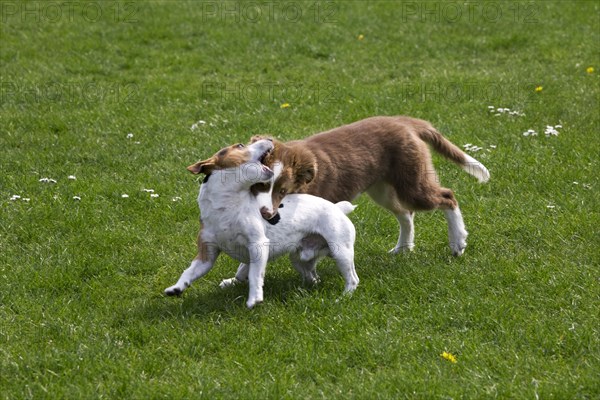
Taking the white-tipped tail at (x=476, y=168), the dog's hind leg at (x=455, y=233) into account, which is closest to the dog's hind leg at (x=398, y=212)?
the dog's hind leg at (x=455, y=233)

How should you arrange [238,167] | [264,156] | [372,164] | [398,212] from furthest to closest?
[398,212]
[372,164]
[264,156]
[238,167]

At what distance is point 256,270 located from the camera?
556 cm

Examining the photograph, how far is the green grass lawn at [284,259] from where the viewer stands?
4906 millimetres

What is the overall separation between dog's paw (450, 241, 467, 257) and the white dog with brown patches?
98 cm

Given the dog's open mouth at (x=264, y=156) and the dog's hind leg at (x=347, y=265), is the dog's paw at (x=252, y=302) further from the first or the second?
the dog's open mouth at (x=264, y=156)

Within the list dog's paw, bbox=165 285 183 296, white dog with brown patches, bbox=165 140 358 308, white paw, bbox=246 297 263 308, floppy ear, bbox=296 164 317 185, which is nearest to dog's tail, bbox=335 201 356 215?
white dog with brown patches, bbox=165 140 358 308

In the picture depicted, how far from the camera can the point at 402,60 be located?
38.5 ft

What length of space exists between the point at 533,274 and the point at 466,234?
733 mm

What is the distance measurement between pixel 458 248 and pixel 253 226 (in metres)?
1.72

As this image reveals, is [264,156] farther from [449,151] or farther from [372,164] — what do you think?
[449,151]

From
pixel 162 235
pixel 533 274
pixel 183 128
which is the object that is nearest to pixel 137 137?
pixel 183 128

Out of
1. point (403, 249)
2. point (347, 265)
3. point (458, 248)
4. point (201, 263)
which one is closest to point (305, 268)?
point (347, 265)

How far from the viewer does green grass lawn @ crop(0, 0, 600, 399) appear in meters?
4.91

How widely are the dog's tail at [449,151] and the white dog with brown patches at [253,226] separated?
4.10 feet
